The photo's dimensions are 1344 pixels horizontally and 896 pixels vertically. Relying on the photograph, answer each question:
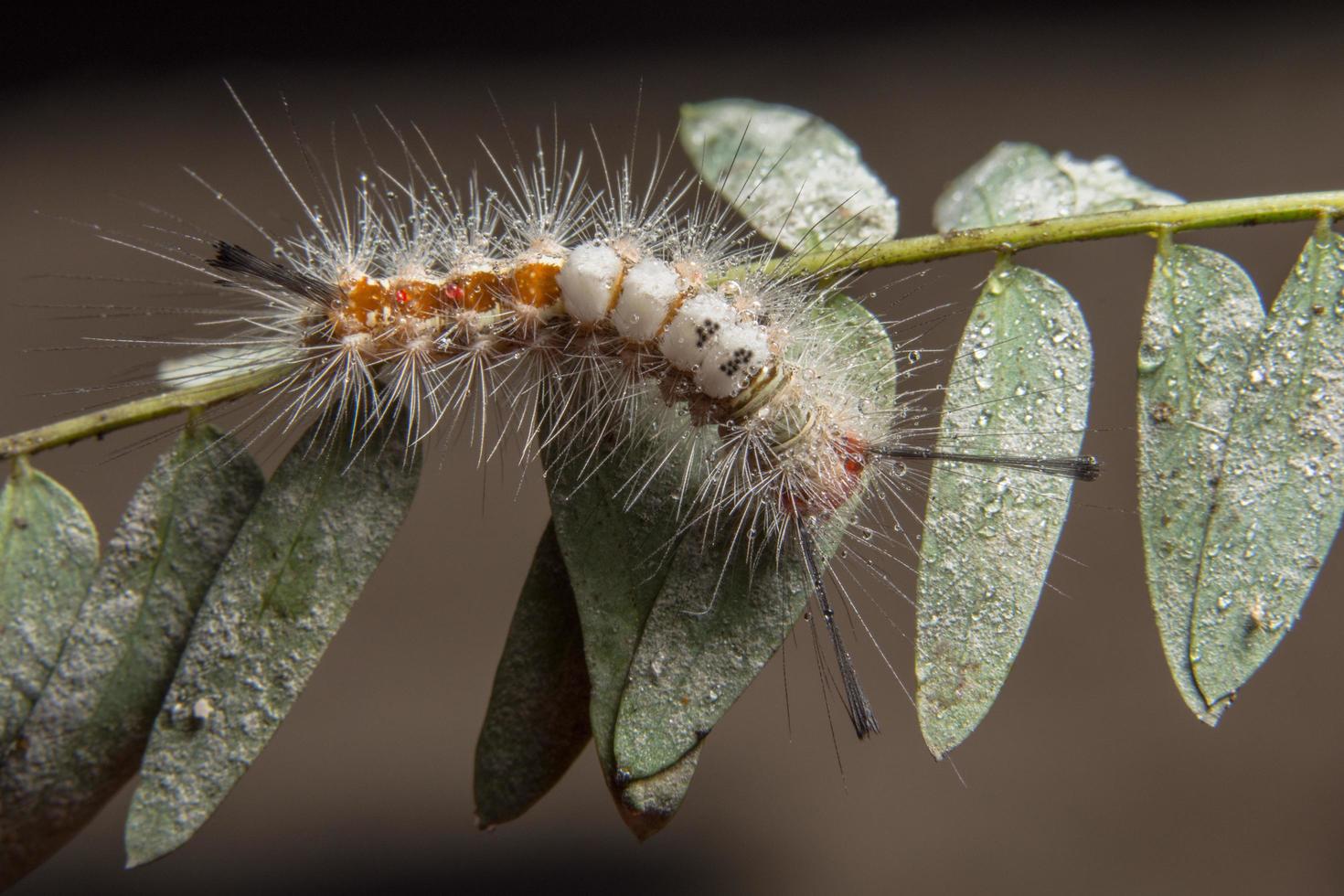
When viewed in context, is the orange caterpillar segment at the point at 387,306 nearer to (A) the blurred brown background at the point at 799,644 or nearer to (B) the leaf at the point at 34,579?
(B) the leaf at the point at 34,579

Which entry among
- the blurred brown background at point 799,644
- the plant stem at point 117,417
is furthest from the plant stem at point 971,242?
the blurred brown background at point 799,644

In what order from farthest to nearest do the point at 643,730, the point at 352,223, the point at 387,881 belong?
the point at 387,881 → the point at 352,223 → the point at 643,730

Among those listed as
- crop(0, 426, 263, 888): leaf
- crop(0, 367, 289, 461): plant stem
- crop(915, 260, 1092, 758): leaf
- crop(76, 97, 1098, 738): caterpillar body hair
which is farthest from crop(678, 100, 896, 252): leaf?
crop(0, 426, 263, 888): leaf

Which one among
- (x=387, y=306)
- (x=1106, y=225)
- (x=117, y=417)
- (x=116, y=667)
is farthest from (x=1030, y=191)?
(x=116, y=667)

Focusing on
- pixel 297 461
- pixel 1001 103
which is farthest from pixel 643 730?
pixel 1001 103

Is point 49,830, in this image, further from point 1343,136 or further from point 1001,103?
point 1343,136
